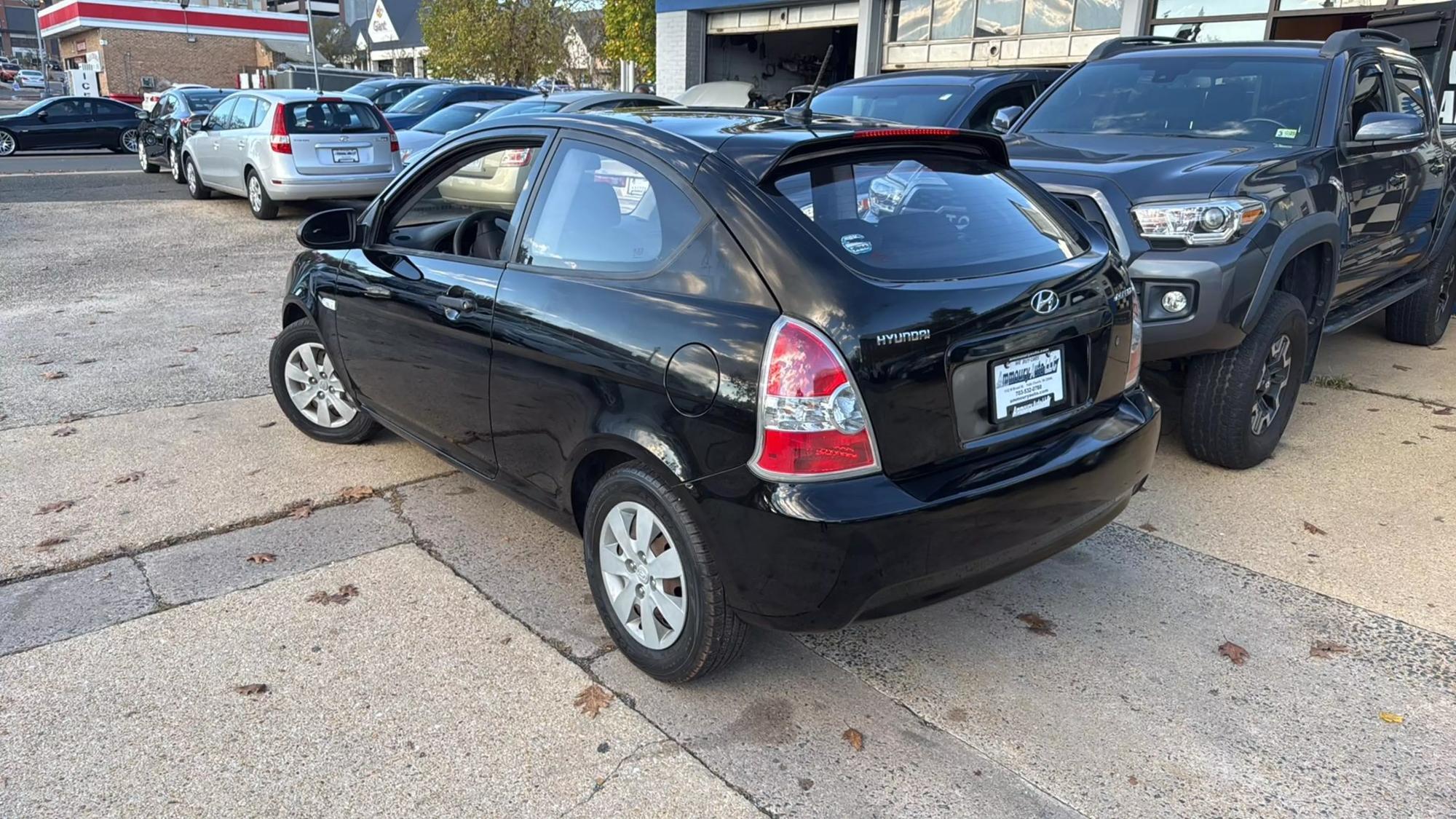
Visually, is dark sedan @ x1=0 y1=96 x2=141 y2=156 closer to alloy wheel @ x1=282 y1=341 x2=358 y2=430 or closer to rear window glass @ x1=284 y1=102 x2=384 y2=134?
rear window glass @ x1=284 y1=102 x2=384 y2=134

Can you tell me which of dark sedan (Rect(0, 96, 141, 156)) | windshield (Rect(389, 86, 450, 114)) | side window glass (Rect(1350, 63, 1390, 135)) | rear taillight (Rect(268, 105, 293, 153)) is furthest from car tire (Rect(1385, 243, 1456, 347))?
dark sedan (Rect(0, 96, 141, 156))

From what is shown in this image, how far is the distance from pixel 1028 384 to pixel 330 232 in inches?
117

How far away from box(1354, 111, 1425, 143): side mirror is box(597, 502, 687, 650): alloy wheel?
14.9 feet

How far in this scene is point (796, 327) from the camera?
2.59 m

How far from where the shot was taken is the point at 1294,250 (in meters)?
4.64

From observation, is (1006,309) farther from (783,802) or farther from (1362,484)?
(1362,484)

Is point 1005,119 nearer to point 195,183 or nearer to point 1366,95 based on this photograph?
point 1366,95

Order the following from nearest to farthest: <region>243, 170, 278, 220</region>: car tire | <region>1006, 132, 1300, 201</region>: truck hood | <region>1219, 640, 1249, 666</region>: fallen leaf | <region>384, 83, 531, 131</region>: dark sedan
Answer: <region>1219, 640, 1249, 666</region>: fallen leaf → <region>1006, 132, 1300, 201</region>: truck hood → <region>243, 170, 278, 220</region>: car tire → <region>384, 83, 531, 131</region>: dark sedan

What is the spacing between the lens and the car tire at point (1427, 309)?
23.8ft

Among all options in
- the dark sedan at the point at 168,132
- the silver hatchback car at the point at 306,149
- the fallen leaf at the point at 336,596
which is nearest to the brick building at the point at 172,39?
the dark sedan at the point at 168,132

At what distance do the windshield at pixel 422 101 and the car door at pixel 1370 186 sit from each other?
13.9m

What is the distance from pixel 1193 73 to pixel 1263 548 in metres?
3.22

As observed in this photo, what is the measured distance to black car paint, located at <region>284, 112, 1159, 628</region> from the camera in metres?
2.60

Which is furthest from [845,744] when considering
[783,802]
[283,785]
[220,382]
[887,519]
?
[220,382]
